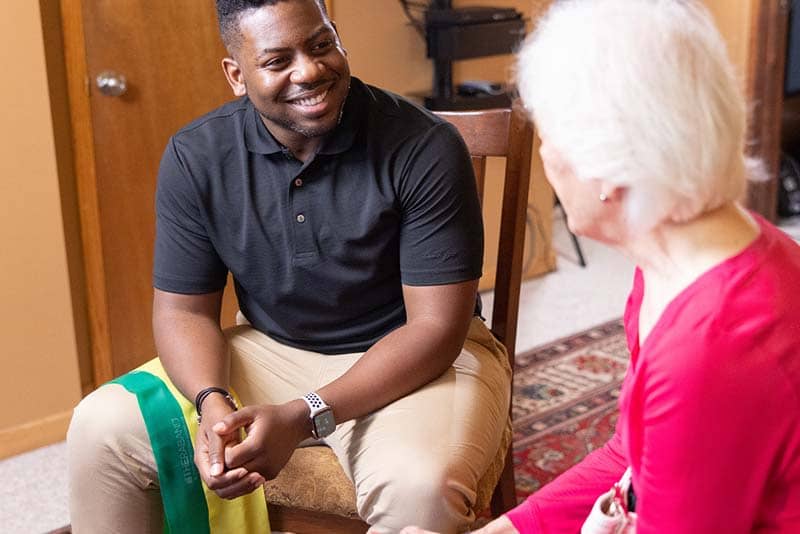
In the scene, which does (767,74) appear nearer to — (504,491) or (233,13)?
(504,491)

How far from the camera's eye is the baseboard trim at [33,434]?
100 inches

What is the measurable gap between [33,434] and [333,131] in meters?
1.35

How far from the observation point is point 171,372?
1.71 metres

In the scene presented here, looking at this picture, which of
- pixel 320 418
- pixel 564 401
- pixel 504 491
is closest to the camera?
pixel 320 418

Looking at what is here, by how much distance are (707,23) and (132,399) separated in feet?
3.51

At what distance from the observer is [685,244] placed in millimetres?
1038

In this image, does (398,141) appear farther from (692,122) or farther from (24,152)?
(24,152)

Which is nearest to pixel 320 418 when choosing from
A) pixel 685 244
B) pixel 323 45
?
pixel 323 45

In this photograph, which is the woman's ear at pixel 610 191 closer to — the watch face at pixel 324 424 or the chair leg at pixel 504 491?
the watch face at pixel 324 424

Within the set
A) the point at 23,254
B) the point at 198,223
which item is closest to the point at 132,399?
the point at 198,223

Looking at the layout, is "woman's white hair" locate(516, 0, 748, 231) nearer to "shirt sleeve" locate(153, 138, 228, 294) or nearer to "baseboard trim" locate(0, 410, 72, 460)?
"shirt sleeve" locate(153, 138, 228, 294)

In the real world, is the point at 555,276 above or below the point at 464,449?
below

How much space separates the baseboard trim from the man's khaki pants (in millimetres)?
982

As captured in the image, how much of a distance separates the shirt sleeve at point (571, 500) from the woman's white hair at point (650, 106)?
0.40 meters
